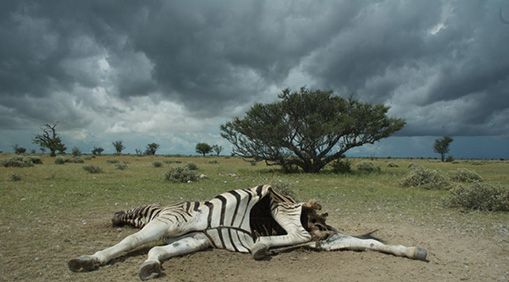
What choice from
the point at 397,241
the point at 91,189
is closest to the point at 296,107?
the point at 91,189

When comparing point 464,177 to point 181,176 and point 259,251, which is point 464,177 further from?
point 259,251

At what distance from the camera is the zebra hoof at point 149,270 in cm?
491

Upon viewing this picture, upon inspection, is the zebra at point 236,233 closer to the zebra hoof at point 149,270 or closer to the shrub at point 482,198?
the zebra hoof at point 149,270

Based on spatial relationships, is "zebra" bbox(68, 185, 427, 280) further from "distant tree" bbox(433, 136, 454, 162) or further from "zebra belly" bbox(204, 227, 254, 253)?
"distant tree" bbox(433, 136, 454, 162)

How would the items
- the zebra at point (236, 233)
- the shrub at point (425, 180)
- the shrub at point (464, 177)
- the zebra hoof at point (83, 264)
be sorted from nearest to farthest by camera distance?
the zebra hoof at point (83, 264) < the zebra at point (236, 233) < the shrub at point (425, 180) < the shrub at point (464, 177)

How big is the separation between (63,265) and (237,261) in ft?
8.11

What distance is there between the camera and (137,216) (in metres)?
7.66

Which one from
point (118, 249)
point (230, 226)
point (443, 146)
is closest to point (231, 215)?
point (230, 226)

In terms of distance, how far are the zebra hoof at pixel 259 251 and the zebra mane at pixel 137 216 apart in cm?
230

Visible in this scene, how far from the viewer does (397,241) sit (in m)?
7.05

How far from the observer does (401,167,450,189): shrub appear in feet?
56.4

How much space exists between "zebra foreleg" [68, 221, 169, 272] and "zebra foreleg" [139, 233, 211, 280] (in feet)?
0.67

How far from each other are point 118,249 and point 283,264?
7.51 feet

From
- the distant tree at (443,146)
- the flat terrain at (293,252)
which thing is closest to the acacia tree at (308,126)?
the flat terrain at (293,252)
